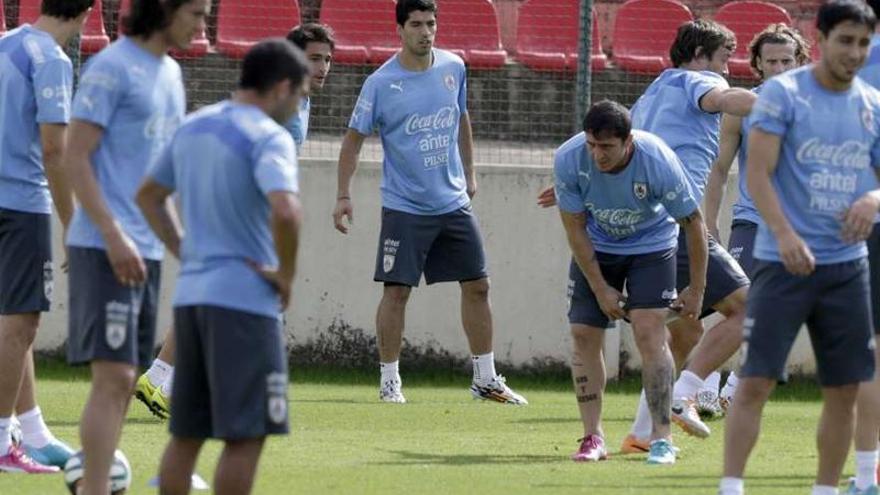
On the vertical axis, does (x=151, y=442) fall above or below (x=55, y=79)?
below

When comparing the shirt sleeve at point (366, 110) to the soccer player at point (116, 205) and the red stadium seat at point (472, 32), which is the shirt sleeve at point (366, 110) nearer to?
the red stadium seat at point (472, 32)

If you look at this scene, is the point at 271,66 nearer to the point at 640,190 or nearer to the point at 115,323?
the point at 115,323

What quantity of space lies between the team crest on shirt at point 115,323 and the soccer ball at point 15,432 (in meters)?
1.84

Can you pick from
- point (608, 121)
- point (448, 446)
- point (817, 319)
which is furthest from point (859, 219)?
point (448, 446)

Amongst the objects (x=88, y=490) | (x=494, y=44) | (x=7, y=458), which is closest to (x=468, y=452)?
(x=7, y=458)

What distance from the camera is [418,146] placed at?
38.8 ft

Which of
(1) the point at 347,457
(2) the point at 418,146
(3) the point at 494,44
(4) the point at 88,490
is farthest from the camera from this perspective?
(3) the point at 494,44

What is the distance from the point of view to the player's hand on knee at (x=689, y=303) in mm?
9141

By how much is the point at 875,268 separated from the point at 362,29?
8.08 metres

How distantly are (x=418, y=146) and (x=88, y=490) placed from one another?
5.58 metres

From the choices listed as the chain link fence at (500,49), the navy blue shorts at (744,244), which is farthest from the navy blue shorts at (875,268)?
the chain link fence at (500,49)

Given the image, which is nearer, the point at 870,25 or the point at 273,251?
the point at 273,251

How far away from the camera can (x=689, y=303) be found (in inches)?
360

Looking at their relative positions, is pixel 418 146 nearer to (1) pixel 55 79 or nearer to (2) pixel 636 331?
(2) pixel 636 331
